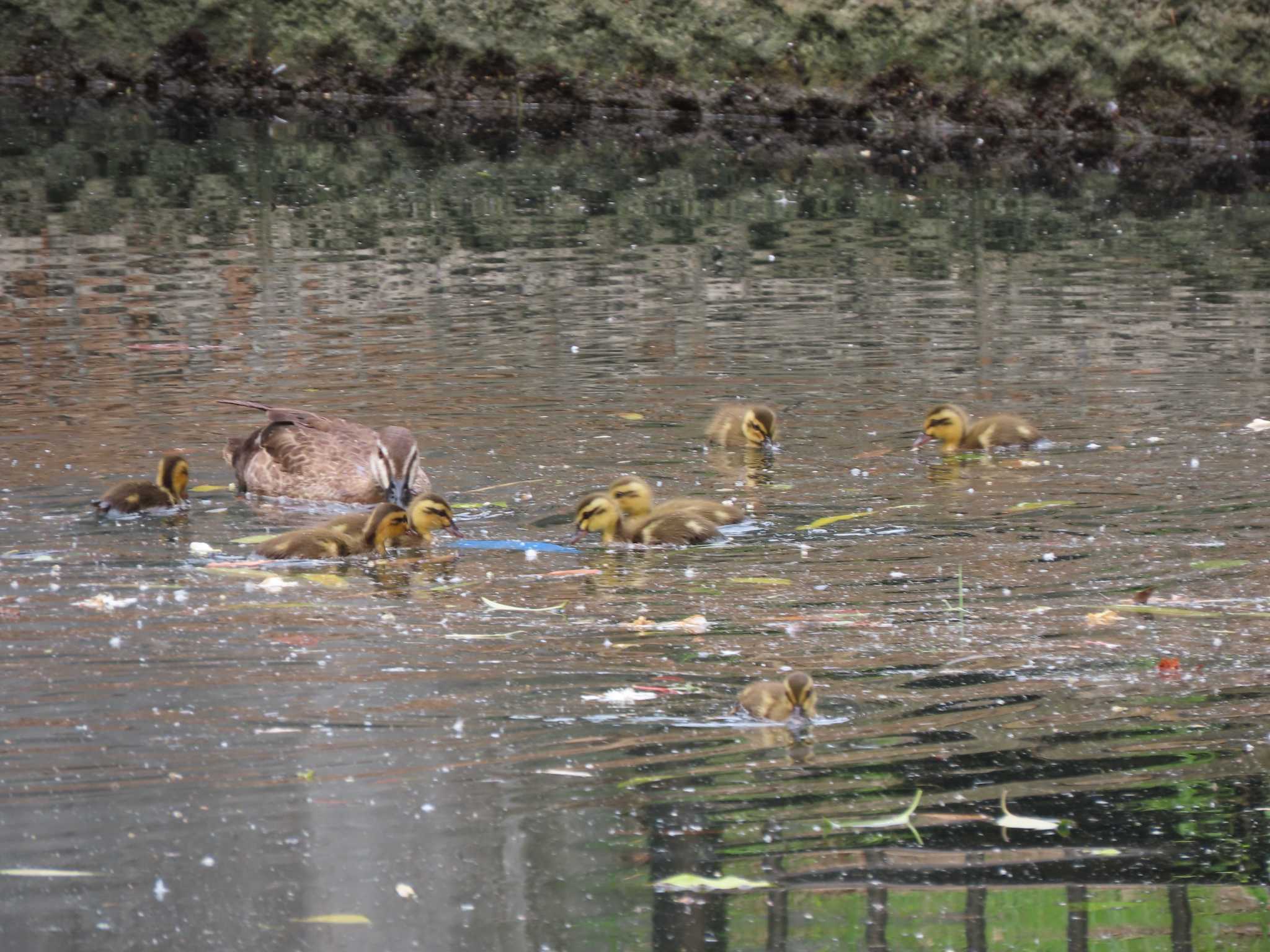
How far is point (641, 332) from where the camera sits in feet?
37.6

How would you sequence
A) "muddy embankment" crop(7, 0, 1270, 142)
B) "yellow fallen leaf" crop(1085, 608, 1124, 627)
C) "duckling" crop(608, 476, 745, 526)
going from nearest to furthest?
"yellow fallen leaf" crop(1085, 608, 1124, 627), "duckling" crop(608, 476, 745, 526), "muddy embankment" crop(7, 0, 1270, 142)

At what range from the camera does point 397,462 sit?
311 inches

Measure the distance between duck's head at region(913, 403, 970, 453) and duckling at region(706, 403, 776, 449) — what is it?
2.04ft

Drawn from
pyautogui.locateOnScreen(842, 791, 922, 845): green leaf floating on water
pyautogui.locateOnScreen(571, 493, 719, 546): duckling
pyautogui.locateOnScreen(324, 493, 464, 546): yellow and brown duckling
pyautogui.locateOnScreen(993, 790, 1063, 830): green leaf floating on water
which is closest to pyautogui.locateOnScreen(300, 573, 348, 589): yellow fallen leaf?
pyautogui.locateOnScreen(324, 493, 464, 546): yellow and brown duckling

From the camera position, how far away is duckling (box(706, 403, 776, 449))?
348 inches

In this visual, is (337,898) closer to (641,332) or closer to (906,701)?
(906,701)

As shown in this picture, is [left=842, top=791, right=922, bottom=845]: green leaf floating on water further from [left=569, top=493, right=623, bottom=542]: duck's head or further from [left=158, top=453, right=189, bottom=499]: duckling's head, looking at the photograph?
[left=158, top=453, right=189, bottom=499]: duckling's head

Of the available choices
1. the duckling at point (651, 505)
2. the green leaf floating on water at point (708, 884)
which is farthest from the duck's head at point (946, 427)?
the green leaf floating on water at point (708, 884)

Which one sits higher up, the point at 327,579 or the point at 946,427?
the point at 946,427

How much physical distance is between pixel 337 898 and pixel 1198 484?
4.69 meters

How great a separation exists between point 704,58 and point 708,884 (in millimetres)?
18652

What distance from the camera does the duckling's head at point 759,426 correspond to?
8820 mm

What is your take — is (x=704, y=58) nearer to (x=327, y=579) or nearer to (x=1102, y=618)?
(x=327, y=579)

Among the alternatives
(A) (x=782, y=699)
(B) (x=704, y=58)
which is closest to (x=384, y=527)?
(A) (x=782, y=699)
